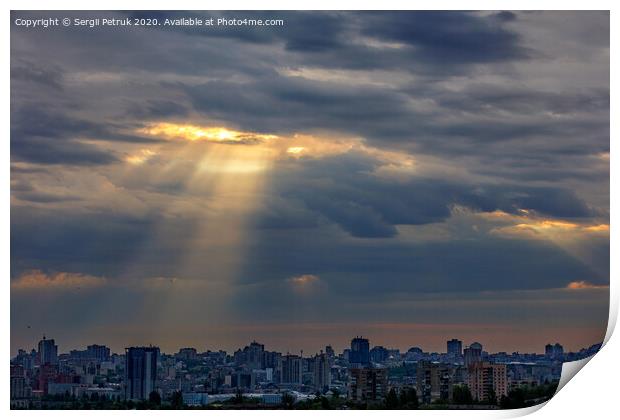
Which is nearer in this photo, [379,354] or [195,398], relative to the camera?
[195,398]

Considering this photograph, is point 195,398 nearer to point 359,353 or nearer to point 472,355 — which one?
point 359,353

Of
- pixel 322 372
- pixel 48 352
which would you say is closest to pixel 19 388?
pixel 48 352

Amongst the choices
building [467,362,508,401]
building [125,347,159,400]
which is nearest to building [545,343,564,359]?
building [467,362,508,401]

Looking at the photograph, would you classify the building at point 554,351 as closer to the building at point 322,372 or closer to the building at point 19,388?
the building at point 322,372

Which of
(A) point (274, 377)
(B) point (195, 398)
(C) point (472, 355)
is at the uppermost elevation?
(C) point (472, 355)

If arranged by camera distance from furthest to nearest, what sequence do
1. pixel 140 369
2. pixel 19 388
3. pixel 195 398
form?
pixel 140 369, pixel 195 398, pixel 19 388

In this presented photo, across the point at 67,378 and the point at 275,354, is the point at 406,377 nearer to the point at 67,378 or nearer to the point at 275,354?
the point at 275,354

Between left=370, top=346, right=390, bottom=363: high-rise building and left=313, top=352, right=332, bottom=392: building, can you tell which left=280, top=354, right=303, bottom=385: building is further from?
left=370, top=346, right=390, bottom=363: high-rise building
